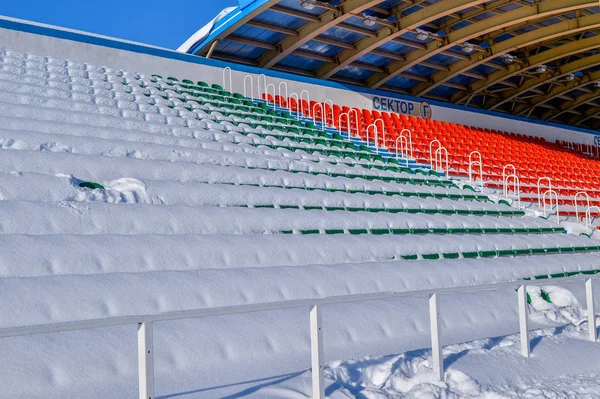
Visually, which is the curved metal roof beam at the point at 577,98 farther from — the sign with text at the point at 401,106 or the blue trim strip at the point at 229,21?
the blue trim strip at the point at 229,21

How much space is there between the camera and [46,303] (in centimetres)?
454

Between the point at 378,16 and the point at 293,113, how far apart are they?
5.34 m

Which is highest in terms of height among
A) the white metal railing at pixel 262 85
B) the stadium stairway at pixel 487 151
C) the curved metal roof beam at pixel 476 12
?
the curved metal roof beam at pixel 476 12

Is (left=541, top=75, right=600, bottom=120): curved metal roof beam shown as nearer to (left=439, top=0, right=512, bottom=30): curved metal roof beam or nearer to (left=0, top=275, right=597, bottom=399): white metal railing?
(left=439, top=0, right=512, bottom=30): curved metal roof beam

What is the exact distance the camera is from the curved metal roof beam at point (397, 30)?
1772 cm

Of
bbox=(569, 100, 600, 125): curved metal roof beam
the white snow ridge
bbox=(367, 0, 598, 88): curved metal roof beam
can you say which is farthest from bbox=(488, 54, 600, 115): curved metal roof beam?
the white snow ridge

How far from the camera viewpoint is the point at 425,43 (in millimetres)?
21203

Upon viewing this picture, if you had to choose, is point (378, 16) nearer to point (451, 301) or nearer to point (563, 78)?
point (563, 78)

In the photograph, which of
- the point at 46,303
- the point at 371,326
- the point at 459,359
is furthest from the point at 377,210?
the point at 46,303

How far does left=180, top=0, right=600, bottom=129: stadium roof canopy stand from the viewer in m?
18.0

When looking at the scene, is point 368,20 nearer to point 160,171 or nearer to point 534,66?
point 534,66

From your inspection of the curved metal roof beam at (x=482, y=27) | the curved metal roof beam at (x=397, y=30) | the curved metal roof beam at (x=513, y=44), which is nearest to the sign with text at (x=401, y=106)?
the curved metal roof beam at (x=397, y=30)

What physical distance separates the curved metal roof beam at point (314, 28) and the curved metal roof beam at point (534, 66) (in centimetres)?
782

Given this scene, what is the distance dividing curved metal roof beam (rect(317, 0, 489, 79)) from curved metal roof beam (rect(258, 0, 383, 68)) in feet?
4.89
